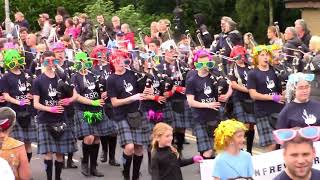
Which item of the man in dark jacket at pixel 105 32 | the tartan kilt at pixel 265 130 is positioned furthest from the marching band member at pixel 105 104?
the man in dark jacket at pixel 105 32

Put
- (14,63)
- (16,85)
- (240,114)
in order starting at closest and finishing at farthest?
(14,63)
(16,85)
(240,114)

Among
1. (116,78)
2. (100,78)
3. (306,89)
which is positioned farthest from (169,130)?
(100,78)

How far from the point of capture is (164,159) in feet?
21.9

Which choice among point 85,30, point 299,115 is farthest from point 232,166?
point 85,30

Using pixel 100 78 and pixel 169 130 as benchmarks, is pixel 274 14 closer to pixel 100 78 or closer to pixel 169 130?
pixel 100 78

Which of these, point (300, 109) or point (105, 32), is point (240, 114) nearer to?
point (300, 109)

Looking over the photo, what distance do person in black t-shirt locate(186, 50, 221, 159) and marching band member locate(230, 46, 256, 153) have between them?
1.14 m

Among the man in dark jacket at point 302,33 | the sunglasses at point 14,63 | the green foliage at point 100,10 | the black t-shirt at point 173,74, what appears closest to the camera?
the sunglasses at point 14,63

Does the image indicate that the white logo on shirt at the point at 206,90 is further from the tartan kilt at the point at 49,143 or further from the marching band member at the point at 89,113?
the tartan kilt at the point at 49,143

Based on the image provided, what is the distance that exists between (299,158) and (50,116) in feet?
18.6

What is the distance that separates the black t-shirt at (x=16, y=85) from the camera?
9523 millimetres

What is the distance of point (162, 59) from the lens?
10820 millimetres

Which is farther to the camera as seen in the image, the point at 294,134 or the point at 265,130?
the point at 265,130

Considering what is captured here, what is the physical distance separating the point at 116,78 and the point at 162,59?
73.0 inches
